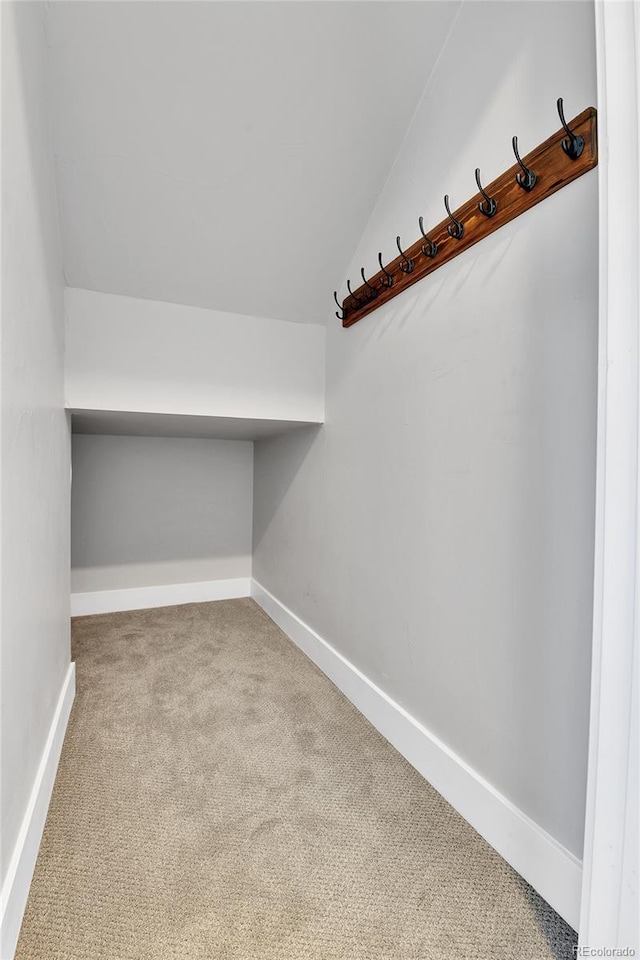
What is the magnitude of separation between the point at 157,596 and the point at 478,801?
7.30ft

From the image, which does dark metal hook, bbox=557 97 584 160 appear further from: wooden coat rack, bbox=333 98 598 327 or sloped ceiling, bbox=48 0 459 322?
sloped ceiling, bbox=48 0 459 322

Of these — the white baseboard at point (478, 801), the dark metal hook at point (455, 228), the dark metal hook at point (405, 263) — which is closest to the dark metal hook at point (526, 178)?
the dark metal hook at point (455, 228)

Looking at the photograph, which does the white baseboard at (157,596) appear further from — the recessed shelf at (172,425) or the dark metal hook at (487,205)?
the dark metal hook at (487,205)

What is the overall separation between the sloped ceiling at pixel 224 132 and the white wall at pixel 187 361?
99 mm

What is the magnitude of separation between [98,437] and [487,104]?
2.45 m

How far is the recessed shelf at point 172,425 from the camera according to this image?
1912 mm

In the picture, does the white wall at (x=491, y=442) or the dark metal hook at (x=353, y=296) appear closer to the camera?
the white wall at (x=491, y=442)

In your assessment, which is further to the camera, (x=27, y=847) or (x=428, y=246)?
(x=428, y=246)

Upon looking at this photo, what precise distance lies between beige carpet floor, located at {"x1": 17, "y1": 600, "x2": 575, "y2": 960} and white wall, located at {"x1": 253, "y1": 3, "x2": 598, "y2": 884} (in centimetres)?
20

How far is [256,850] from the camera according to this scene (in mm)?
1081

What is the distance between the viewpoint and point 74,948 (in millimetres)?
850
